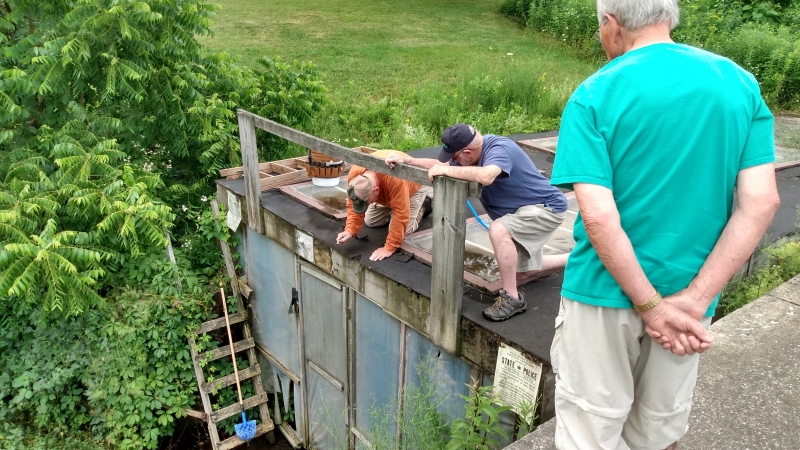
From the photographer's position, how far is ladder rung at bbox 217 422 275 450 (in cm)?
673

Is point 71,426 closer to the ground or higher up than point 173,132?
closer to the ground

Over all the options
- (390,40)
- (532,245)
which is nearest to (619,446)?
(532,245)

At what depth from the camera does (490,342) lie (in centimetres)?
389

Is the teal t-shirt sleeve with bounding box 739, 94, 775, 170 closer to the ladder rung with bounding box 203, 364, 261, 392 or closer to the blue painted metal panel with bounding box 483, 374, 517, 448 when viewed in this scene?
the blue painted metal panel with bounding box 483, 374, 517, 448

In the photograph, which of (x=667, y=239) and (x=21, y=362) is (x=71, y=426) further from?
(x=667, y=239)

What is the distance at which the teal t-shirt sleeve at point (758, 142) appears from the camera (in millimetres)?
1944

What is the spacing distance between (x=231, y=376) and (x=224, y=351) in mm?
305

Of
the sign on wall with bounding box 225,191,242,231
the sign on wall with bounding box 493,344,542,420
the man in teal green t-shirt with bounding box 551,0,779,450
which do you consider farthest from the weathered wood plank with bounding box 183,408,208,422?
the man in teal green t-shirt with bounding box 551,0,779,450

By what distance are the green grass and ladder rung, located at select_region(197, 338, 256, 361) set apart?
168 inches

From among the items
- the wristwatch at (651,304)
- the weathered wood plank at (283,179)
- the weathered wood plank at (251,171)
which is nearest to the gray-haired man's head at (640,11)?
the wristwatch at (651,304)

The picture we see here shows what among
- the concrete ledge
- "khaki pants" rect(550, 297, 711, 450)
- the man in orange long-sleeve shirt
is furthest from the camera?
the man in orange long-sleeve shirt

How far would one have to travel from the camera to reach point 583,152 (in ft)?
6.28

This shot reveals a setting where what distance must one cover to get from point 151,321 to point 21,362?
138cm

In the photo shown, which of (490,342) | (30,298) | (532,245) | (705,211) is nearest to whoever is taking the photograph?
(705,211)
